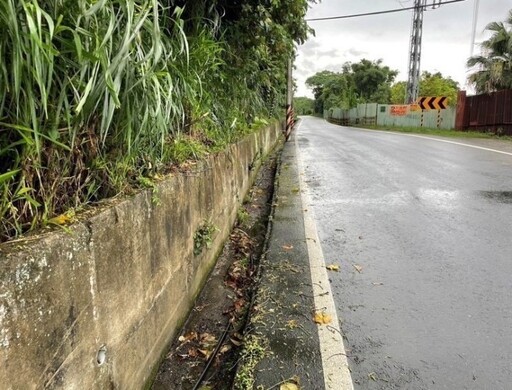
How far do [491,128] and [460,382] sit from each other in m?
19.6

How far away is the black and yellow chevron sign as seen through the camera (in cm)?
2167

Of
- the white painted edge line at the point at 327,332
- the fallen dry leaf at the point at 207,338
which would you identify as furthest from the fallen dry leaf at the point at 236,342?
the white painted edge line at the point at 327,332

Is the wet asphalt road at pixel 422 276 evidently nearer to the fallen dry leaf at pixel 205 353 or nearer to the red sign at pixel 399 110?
the fallen dry leaf at pixel 205 353

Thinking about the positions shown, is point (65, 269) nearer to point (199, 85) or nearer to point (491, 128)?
point (199, 85)

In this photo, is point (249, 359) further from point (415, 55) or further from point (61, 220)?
point (415, 55)

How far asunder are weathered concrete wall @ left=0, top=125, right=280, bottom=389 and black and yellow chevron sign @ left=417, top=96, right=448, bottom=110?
22003mm

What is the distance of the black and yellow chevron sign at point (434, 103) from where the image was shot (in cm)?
A: 2167

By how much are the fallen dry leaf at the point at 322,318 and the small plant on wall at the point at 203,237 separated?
1.04 meters

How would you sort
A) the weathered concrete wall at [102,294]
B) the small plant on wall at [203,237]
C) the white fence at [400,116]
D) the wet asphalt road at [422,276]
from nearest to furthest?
the weathered concrete wall at [102,294], the wet asphalt road at [422,276], the small plant on wall at [203,237], the white fence at [400,116]

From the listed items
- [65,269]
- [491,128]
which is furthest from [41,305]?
[491,128]

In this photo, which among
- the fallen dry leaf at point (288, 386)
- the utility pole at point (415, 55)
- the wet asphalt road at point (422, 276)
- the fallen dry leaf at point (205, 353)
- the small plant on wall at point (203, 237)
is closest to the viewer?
the fallen dry leaf at point (288, 386)

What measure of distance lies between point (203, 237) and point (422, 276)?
1795mm

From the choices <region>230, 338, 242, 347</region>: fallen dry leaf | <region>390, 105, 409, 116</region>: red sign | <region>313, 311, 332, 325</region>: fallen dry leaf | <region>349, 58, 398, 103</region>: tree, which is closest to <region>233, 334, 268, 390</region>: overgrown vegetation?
<region>230, 338, 242, 347</region>: fallen dry leaf

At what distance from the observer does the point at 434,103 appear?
21969 millimetres
